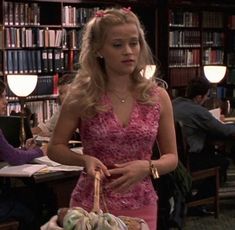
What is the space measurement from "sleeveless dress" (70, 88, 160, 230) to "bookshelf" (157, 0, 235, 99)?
20.7 ft

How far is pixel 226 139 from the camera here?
430 cm

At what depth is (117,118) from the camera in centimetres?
148

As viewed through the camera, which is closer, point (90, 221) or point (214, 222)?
point (90, 221)

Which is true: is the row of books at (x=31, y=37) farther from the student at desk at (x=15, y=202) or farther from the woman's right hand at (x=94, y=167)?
the woman's right hand at (x=94, y=167)

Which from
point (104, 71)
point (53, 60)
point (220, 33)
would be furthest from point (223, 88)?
point (104, 71)

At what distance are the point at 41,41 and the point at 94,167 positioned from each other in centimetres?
499

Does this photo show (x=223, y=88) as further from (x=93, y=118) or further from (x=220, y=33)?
(x=93, y=118)

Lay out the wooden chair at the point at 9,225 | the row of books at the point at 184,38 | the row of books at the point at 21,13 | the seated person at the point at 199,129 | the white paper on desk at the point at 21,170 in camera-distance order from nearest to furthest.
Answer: the wooden chair at the point at 9,225
the white paper on desk at the point at 21,170
the seated person at the point at 199,129
the row of books at the point at 21,13
the row of books at the point at 184,38

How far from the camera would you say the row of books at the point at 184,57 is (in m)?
7.90

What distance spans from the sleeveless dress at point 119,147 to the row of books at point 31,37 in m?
4.62

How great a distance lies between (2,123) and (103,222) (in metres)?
2.42

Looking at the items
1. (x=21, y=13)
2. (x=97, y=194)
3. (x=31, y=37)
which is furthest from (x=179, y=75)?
(x=97, y=194)

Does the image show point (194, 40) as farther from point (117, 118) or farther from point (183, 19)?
point (117, 118)

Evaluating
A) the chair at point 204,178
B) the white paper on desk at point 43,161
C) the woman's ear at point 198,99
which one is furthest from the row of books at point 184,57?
the white paper on desk at point 43,161
